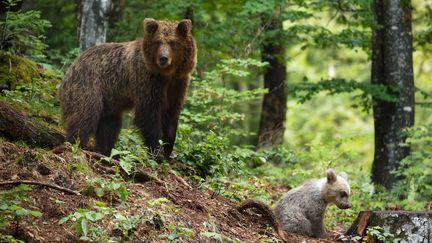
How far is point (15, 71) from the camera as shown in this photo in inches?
400

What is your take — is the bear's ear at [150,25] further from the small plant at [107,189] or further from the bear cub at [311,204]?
the small plant at [107,189]

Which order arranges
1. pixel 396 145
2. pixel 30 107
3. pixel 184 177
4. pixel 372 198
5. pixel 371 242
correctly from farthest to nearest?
pixel 396 145, pixel 372 198, pixel 30 107, pixel 184 177, pixel 371 242

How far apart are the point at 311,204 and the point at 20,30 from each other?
198 inches

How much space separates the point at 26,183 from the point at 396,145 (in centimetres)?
914

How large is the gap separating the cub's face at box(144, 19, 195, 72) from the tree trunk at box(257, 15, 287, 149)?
6512 mm

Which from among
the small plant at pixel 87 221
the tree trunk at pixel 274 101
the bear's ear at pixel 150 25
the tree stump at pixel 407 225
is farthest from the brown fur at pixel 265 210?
the tree trunk at pixel 274 101

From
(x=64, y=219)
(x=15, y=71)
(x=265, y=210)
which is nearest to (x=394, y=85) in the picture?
(x=265, y=210)

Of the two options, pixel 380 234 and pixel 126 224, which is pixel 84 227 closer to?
pixel 126 224

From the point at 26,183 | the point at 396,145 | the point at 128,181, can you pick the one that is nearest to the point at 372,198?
the point at 396,145

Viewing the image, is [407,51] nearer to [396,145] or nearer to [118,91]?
[396,145]

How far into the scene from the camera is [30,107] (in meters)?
9.09

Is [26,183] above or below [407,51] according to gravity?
below

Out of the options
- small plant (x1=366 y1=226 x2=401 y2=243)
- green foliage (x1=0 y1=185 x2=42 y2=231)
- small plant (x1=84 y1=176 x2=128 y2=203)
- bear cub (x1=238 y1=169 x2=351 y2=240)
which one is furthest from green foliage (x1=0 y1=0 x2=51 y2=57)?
small plant (x1=366 y1=226 x2=401 y2=243)

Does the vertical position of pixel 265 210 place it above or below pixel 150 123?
below
